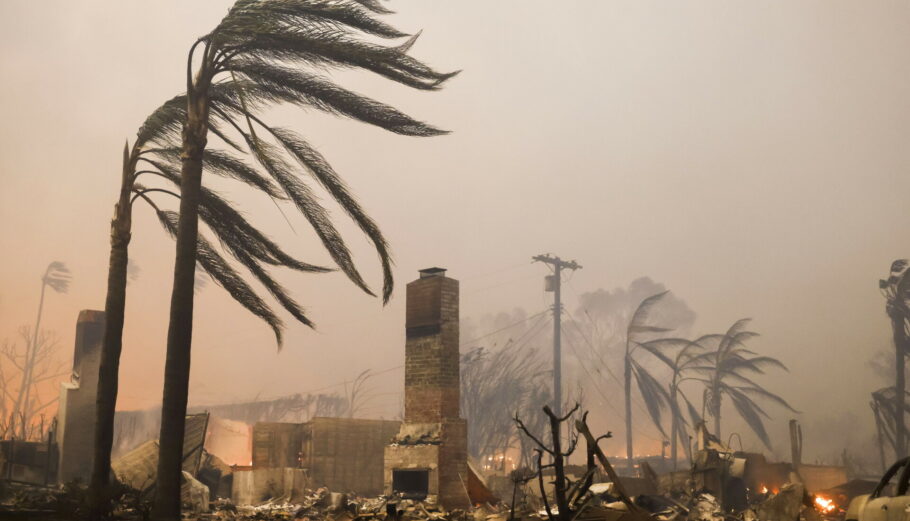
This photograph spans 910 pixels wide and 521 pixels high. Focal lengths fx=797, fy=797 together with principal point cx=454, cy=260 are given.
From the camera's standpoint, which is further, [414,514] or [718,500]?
[718,500]

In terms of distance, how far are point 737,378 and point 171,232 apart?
105ft

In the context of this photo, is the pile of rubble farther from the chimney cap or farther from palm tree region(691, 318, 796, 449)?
palm tree region(691, 318, 796, 449)

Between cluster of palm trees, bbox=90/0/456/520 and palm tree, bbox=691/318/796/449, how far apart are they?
2730 centimetres

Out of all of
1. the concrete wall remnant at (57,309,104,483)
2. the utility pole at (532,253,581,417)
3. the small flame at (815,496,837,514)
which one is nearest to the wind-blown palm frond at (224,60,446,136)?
the concrete wall remnant at (57,309,104,483)

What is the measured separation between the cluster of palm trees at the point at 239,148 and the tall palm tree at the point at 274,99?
0.05 feet

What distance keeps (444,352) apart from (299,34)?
7.29m

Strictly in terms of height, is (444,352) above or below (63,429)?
above

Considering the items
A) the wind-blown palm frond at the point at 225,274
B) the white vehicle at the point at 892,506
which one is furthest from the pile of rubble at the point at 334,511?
the white vehicle at the point at 892,506

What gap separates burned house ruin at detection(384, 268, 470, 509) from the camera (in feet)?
48.2

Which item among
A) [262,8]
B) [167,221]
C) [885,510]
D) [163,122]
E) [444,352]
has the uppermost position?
[262,8]

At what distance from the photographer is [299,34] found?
9867 millimetres

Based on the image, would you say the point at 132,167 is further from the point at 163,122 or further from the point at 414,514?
the point at 414,514

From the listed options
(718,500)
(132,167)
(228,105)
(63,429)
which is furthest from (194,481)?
(718,500)

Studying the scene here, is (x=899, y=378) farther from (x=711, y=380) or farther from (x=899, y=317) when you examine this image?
(x=711, y=380)
